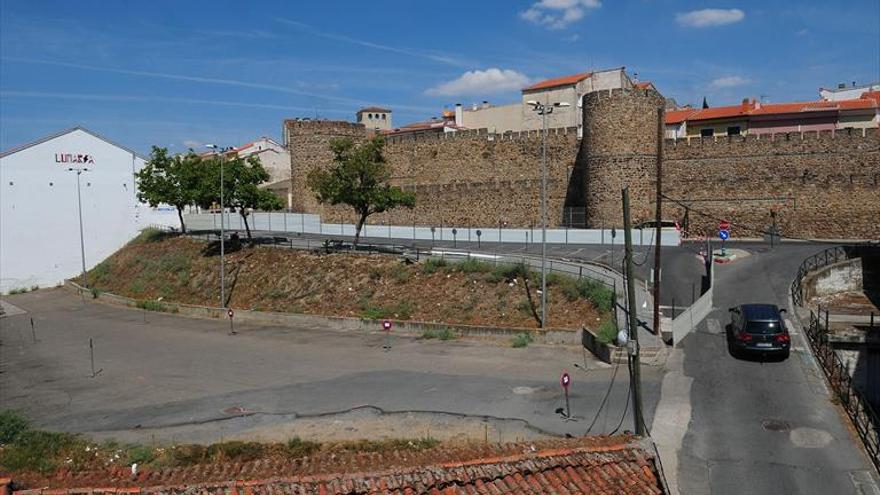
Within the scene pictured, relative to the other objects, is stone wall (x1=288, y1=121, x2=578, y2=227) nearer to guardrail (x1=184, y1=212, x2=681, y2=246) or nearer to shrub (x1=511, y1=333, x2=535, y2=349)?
guardrail (x1=184, y1=212, x2=681, y2=246)

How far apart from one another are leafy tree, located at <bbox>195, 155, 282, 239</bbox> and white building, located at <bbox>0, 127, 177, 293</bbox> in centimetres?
1465

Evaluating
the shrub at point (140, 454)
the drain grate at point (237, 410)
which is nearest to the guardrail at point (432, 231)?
the drain grate at point (237, 410)

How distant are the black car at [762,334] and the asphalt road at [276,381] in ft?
8.53

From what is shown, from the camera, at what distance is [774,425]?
13.4 meters

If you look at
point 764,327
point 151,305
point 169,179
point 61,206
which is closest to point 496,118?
point 169,179

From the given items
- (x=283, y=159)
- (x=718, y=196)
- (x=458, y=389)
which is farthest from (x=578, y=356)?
(x=283, y=159)

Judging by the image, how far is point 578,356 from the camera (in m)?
19.6

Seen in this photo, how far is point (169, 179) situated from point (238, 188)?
437 inches

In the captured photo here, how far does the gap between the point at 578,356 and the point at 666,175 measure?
22.9 meters

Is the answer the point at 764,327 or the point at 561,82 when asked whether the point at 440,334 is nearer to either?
the point at 764,327

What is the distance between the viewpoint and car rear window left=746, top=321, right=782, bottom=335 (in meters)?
17.5

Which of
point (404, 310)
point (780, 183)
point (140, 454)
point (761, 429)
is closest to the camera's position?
point (140, 454)

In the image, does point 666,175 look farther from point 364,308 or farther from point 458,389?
point 458,389

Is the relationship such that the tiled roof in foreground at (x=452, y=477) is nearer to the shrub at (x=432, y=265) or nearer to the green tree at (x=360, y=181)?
the shrub at (x=432, y=265)
